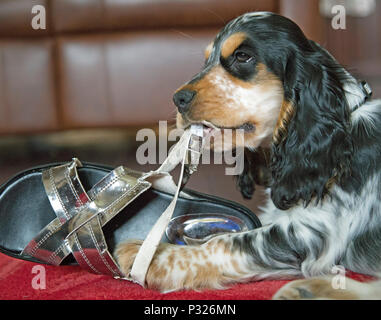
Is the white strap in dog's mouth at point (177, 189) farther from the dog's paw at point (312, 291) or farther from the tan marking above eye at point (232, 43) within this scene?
the dog's paw at point (312, 291)

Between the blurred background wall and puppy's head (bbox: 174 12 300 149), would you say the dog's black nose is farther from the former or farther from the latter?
the blurred background wall

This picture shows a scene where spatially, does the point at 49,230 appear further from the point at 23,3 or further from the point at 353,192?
the point at 23,3

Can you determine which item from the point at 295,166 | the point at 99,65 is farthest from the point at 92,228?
the point at 99,65

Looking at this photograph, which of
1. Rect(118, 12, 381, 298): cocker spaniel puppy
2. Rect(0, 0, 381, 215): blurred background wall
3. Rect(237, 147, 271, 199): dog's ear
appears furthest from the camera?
Rect(0, 0, 381, 215): blurred background wall

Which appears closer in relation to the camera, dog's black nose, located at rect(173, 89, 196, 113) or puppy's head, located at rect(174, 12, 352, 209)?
puppy's head, located at rect(174, 12, 352, 209)

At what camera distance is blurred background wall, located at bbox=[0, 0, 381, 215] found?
311 centimetres

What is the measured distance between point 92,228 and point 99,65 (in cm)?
215

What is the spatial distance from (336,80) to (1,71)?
2634 mm

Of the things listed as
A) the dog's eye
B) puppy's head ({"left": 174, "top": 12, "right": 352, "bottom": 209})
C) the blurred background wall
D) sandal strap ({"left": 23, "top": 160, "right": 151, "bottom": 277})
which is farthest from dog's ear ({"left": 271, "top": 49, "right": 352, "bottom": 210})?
the blurred background wall

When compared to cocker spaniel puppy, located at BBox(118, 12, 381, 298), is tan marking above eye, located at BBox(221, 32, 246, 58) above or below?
above

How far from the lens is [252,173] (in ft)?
5.98

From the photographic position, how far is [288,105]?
141 centimetres

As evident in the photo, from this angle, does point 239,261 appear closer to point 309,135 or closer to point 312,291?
point 312,291

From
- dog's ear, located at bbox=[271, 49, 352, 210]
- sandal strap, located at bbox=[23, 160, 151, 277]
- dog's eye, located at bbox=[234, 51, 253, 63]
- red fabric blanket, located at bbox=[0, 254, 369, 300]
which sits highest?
dog's eye, located at bbox=[234, 51, 253, 63]
